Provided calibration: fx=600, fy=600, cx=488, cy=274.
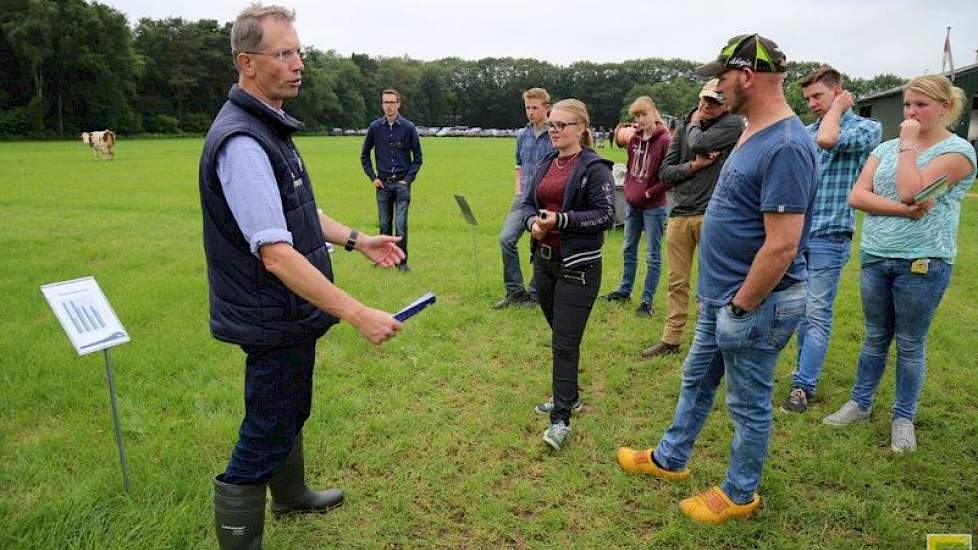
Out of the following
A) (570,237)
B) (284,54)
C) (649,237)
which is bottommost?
(649,237)

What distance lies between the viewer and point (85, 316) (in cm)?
296

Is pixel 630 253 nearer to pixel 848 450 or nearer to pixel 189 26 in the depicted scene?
pixel 848 450

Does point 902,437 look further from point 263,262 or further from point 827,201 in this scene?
point 263,262

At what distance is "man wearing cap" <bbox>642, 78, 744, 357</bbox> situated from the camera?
4993mm

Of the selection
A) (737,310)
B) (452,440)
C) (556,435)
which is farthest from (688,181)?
(452,440)

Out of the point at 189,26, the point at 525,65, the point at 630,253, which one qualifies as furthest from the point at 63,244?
the point at 525,65

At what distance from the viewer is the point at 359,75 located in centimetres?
10475

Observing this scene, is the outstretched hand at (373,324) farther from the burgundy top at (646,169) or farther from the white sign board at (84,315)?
the burgundy top at (646,169)

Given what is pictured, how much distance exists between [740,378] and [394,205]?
20.9 ft

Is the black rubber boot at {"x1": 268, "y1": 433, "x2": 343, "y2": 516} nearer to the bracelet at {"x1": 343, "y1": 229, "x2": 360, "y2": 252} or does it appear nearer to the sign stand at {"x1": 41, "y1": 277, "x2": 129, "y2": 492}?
the sign stand at {"x1": 41, "y1": 277, "x2": 129, "y2": 492}

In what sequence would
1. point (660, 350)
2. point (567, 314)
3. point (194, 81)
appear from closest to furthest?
point (567, 314) → point (660, 350) → point (194, 81)

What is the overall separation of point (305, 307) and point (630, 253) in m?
5.03

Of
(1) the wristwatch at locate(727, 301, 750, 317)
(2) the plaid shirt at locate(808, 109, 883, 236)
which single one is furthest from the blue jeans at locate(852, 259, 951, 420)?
(1) the wristwatch at locate(727, 301, 750, 317)

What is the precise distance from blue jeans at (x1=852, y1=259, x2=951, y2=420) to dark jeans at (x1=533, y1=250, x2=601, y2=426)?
177cm
